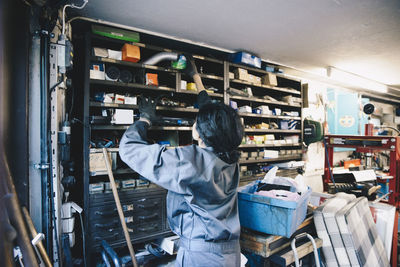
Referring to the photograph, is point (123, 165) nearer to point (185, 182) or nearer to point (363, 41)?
point (185, 182)

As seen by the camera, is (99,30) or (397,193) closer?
(99,30)

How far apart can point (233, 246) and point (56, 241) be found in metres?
1.37

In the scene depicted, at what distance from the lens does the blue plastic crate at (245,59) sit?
131 inches

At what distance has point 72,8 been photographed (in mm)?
2150

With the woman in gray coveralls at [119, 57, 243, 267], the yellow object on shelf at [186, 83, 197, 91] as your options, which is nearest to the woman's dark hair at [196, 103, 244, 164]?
the woman in gray coveralls at [119, 57, 243, 267]

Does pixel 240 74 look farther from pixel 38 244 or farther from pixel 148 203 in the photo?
pixel 38 244

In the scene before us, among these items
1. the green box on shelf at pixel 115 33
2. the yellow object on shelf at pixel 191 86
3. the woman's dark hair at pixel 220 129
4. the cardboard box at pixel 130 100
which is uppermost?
the green box on shelf at pixel 115 33

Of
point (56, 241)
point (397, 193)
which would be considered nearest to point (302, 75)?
point (397, 193)

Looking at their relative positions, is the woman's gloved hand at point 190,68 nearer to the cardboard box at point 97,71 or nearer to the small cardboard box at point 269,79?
the cardboard box at point 97,71

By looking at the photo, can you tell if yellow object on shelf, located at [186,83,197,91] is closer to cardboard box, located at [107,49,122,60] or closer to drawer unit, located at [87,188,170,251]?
cardboard box, located at [107,49,122,60]

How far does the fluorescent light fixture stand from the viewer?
14.3ft

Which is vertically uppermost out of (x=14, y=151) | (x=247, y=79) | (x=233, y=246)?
(x=247, y=79)

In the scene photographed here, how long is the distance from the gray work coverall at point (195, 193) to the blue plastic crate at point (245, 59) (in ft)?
7.13

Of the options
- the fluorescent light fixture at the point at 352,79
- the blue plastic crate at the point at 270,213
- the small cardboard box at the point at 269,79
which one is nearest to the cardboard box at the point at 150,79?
the blue plastic crate at the point at 270,213
